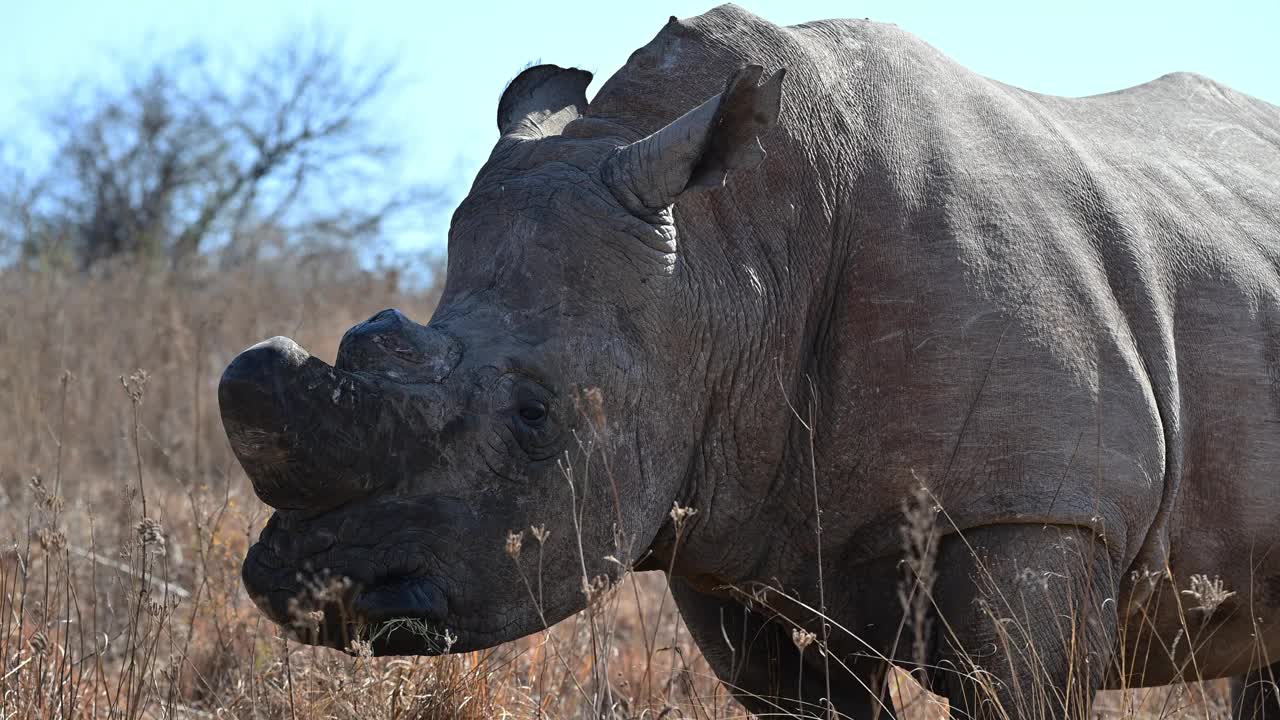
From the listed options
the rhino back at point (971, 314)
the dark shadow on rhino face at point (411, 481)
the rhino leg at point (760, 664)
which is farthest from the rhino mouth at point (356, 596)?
the rhino leg at point (760, 664)

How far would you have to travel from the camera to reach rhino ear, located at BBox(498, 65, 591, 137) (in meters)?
Answer: 3.73

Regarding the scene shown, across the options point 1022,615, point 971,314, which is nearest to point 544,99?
point 971,314

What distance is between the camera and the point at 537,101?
382 centimetres

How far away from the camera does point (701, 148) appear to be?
315 centimetres

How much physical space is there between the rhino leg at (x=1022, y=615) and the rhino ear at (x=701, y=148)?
0.99 m

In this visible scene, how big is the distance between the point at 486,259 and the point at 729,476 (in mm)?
770

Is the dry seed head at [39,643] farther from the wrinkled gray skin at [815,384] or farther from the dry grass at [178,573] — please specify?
the wrinkled gray skin at [815,384]

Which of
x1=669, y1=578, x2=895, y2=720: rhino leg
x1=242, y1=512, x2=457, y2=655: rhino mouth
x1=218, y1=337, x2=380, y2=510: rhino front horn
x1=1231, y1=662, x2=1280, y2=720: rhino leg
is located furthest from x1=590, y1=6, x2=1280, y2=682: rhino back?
x1=1231, y1=662, x2=1280, y2=720: rhino leg

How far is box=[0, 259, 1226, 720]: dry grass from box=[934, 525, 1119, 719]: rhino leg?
179mm

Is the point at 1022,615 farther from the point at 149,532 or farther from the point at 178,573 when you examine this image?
the point at 178,573

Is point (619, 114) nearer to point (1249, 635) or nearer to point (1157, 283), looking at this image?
point (1157, 283)

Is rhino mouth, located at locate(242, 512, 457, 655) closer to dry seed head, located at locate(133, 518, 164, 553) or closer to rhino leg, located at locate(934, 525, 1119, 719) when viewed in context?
dry seed head, located at locate(133, 518, 164, 553)

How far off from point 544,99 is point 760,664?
1665mm

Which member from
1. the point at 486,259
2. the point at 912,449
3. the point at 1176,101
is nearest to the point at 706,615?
the point at 912,449
